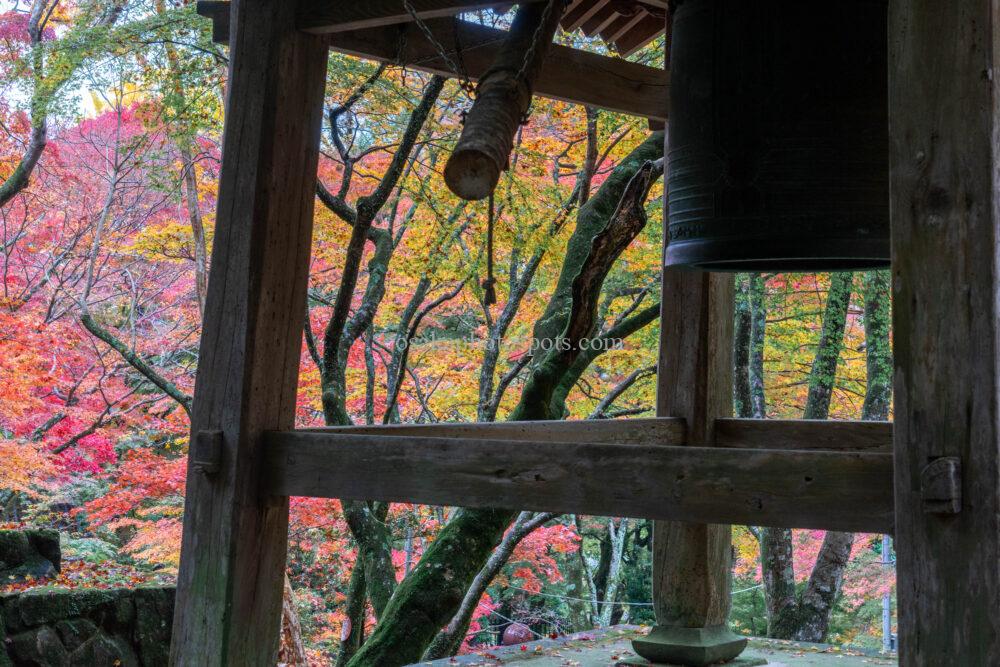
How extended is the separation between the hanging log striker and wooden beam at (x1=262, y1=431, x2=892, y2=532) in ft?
2.20

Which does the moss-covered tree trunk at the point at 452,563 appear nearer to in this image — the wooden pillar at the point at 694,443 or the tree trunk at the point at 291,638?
the wooden pillar at the point at 694,443

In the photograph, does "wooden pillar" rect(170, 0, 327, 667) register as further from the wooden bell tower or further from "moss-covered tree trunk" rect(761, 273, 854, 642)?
"moss-covered tree trunk" rect(761, 273, 854, 642)

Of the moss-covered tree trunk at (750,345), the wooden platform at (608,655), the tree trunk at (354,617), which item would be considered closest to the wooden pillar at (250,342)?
the wooden platform at (608,655)

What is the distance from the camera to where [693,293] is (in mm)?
4477

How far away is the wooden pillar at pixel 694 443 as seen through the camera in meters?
4.37

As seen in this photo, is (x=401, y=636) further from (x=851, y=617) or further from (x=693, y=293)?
(x=851, y=617)

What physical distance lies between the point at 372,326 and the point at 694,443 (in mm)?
4853

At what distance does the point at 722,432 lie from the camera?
455 cm

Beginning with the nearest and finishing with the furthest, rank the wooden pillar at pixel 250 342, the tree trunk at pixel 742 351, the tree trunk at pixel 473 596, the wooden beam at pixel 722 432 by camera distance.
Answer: the wooden pillar at pixel 250 342
the wooden beam at pixel 722 432
the tree trunk at pixel 473 596
the tree trunk at pixel 742 351

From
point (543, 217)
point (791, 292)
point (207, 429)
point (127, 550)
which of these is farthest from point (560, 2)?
point (127, 550)

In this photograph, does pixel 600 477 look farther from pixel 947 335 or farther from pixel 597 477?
pixel 947 335

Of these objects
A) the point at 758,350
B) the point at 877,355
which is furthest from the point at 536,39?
the point at 877,355

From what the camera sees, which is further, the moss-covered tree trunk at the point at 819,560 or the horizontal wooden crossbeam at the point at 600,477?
the moss-covered tree trunk at the point at 819,560

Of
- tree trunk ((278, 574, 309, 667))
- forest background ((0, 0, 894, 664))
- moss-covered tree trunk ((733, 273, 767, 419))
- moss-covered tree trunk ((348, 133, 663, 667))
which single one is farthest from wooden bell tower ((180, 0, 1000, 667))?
tree trunk ((278, 574, 309, 667))
